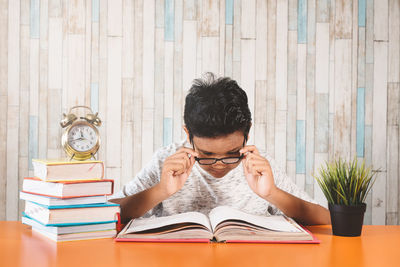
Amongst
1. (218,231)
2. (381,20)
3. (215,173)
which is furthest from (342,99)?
(218,231)

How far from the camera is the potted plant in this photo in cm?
126

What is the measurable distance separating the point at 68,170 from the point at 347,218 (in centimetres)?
85

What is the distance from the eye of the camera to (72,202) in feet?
4.01

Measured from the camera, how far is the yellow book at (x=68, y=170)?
124cm

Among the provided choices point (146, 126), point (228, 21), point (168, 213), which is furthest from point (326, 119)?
point (168, 213)

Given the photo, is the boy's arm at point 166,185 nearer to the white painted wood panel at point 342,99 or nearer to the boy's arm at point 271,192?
the boy's arm at point 271,192

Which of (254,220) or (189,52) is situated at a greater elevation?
(189,52)

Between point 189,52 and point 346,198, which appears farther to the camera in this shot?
point 189,52

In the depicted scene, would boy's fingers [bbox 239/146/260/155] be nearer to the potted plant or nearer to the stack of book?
the potted plant

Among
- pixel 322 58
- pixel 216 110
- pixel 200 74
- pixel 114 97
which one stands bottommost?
pixel 216 110

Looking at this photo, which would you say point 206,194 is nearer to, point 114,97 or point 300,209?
point 300,209

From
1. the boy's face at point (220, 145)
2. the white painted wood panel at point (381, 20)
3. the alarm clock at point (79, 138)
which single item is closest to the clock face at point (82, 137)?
the alarm clock at point (79, 138)

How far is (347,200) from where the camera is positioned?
1.28 m

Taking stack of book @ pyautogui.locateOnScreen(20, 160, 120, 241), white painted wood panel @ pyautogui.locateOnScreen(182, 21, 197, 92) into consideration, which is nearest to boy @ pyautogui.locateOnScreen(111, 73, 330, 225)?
stack of book @ pyautogui.locateOnScreen(20, 160, 120, 241)
